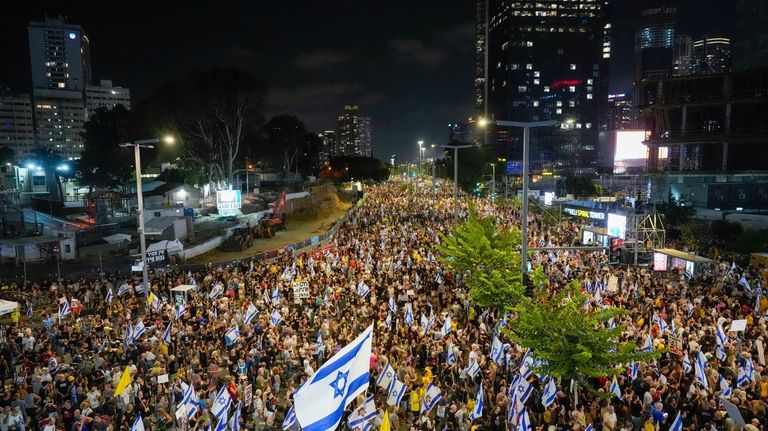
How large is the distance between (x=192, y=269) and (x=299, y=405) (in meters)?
24.3

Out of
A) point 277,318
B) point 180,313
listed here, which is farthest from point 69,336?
point 277,318

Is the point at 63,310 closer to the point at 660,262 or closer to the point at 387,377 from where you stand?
the point at 387,377

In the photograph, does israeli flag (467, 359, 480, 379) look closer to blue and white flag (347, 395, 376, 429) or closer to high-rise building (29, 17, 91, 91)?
blue and white flag (347, 395, 376, 429)

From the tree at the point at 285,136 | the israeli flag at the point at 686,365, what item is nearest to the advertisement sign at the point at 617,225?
the israeli flag at the point at 686,365

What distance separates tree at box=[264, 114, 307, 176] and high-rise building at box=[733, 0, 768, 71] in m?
67.8

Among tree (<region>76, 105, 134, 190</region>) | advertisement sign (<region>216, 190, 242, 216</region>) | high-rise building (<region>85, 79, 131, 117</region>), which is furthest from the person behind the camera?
high-rise building (<region>85, 79, 131, 117</region>)

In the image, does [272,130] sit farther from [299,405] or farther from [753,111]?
[299,405]

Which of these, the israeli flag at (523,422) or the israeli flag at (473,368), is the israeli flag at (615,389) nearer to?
the israeli flag at (523,422)

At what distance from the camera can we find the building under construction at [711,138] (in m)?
51.7

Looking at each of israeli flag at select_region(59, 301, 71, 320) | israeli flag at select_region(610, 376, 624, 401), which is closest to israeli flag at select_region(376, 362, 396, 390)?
israeli flag at select_region(610, 376, 624, 401)

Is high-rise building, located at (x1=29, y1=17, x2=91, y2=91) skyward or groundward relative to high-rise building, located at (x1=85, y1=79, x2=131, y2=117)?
skyward

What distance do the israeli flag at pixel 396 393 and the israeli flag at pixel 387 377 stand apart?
0.50 feet

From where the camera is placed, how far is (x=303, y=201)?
66.6 metres

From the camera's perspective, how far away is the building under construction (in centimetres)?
5169
